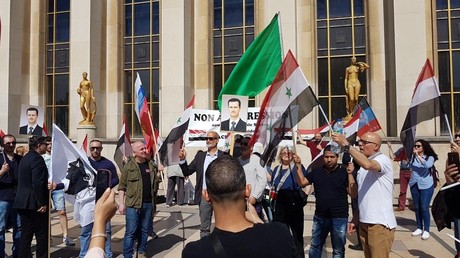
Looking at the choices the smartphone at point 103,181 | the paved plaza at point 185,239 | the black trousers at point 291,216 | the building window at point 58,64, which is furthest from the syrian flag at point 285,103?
the building window at point 58,64

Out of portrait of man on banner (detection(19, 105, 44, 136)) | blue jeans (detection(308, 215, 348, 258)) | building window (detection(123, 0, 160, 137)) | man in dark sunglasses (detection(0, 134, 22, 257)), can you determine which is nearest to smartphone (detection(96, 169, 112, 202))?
blue jeans (detection(308, 215, 348, 258))

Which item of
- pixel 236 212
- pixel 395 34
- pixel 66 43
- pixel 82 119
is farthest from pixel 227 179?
pixel 66 43

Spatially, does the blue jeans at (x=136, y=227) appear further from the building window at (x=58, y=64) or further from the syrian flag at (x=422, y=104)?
the building window at (x=58, y=64)

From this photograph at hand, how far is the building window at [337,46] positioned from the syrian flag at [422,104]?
10.6m

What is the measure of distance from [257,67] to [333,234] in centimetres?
259

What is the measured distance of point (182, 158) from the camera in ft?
26.3

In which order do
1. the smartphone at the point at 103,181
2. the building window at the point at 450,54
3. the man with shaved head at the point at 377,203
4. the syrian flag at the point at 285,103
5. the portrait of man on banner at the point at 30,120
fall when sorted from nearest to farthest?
the smartphone at the point at 103,181 → the man with shaved head at the point at 377,203 → the syrian flag at the point at 285,103 → the portrait of man on banner at the point at 30,120 → the building window at the point at 450,54

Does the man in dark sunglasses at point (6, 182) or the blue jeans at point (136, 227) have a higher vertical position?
the man in dark sunglasses at point (6, 182)

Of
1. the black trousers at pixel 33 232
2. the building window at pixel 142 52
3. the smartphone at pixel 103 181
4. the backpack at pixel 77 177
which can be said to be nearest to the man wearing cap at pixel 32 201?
the black trousers at pixel 33 232

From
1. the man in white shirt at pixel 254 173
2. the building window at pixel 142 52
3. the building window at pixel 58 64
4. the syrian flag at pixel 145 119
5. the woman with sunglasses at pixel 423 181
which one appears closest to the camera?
the man in white shirt at pixel 254 173

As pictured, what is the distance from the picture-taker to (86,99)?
1614 cm

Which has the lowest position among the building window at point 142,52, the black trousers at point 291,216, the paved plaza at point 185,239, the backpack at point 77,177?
the paved plaza at point 185,239

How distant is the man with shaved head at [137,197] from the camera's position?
5.96 m

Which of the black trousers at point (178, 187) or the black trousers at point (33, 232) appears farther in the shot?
the black trousers at point (178, 187)
